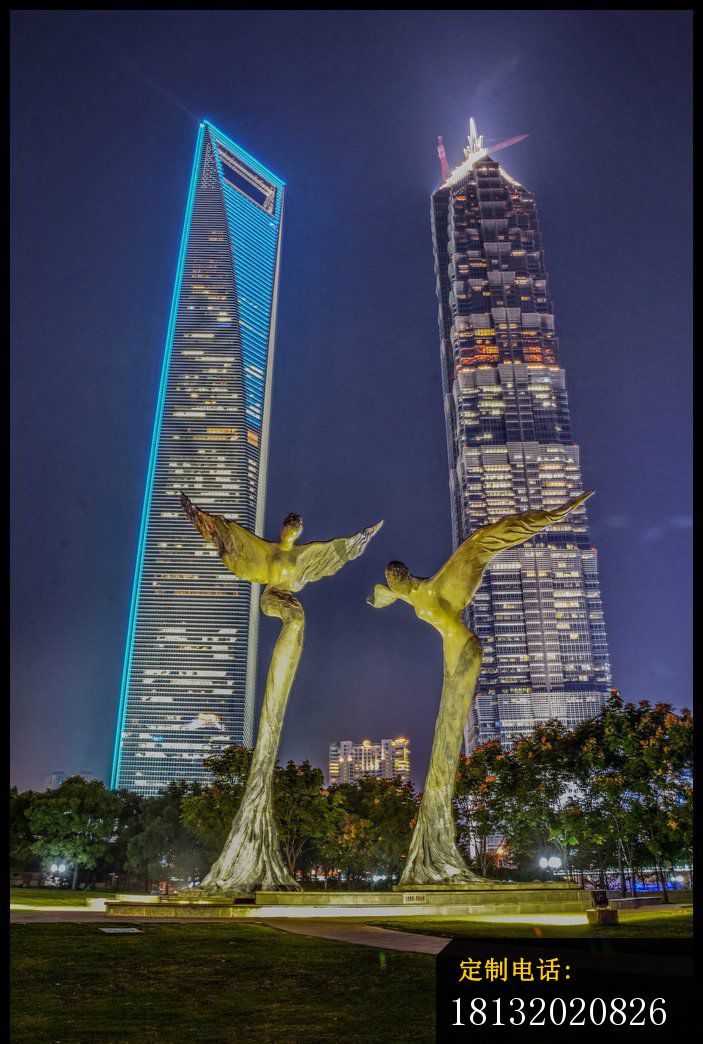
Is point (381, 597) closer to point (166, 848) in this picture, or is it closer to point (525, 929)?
point (525, 929)

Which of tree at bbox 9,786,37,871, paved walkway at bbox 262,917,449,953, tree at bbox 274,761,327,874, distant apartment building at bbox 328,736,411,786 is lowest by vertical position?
distant apartment building at bbox 328,736,411,786

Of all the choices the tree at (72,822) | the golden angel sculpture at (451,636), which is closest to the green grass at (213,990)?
the golden angel sculpture at (451,636)

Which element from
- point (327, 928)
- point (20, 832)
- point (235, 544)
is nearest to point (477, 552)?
point (235, 544)

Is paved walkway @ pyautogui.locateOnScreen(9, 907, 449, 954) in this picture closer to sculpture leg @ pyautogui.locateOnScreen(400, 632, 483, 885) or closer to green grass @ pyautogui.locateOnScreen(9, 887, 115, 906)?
sculpture leg @ pyautogui.locateOnScreen(400, 632, 483, 885)

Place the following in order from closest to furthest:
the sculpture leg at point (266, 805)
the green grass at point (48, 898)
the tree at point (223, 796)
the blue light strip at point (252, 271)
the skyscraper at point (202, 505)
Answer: the sculpture leg at point (266, 805) → the green grass at point (48, 898) → the tree at point (223, 796) → the skyscraper at point (202, 505) → the blue light strip at point (252, 271)

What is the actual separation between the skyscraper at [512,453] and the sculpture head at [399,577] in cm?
7578

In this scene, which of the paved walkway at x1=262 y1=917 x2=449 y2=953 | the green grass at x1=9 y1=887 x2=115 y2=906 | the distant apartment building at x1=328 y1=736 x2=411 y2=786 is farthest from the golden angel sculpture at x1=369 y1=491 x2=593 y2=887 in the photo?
the distant apartment building at x1=328 y1=736 x2=411 y2=786

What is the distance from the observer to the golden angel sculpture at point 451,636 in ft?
42.9

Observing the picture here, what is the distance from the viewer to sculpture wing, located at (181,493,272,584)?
44.8ft

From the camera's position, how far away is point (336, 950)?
25.1ft

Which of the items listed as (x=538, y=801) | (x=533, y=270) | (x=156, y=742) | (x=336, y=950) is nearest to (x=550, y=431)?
(x=533, y=270)

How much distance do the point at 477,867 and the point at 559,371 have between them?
265ft

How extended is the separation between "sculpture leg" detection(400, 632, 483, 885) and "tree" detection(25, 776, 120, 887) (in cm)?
3567

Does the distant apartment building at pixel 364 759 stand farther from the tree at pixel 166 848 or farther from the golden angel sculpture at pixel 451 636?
the golden angel sculpture at pixel 451 636
